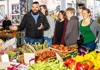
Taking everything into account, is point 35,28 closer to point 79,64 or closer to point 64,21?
point 64,21

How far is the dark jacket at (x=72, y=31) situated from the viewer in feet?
19.2

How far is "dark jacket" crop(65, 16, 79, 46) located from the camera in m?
5.86

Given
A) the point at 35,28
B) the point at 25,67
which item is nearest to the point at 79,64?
the point at 25,67

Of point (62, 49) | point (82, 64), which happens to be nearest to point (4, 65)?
point (82, 64)

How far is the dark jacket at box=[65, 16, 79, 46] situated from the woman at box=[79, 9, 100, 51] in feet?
0.79

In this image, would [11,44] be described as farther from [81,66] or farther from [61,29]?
[61,29]

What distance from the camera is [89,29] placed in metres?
5.54

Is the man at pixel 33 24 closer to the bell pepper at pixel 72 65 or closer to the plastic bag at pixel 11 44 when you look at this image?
the plastic bag at pixel 11 44

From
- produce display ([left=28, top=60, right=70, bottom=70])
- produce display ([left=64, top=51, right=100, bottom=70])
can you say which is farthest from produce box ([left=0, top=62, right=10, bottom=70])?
produce display ([left=64, top=51, right=100, bottom=70])

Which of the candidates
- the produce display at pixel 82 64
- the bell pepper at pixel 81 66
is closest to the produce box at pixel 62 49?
the produce display at pixel 82 64

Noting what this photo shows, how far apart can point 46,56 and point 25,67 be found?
2.92ft

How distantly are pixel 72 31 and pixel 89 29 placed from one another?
1.73 feet

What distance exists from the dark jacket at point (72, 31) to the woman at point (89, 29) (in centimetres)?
24

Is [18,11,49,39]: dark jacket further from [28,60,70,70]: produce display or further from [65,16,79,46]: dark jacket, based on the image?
[28,60,70,70]: produce display
